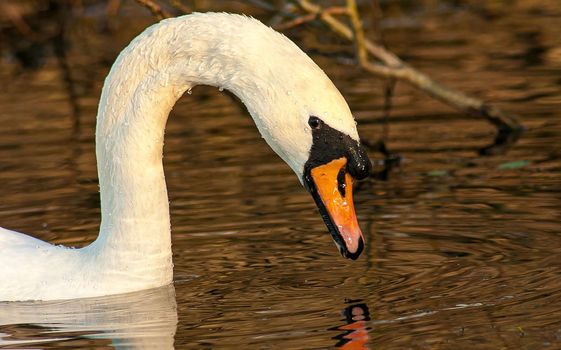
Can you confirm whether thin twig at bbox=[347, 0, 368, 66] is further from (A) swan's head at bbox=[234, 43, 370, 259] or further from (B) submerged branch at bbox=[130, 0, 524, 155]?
(A) swan's head at bbox=[234, 43, 370, 259]

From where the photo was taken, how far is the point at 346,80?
13.7 metres

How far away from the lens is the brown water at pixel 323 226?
6.43 metres

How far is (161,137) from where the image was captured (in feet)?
23.4

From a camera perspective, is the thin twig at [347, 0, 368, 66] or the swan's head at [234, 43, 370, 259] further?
the thin twig at [347, 0, 368, 66]

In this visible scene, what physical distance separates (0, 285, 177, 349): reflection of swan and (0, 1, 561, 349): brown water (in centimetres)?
1

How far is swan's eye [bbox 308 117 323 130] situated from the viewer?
631cm

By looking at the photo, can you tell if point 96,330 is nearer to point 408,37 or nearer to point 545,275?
point 545,275

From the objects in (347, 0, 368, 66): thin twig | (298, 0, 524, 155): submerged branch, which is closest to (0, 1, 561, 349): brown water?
(298, 0, 524, 155): submerged branch

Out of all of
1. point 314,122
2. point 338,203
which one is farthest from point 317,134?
point 338,203

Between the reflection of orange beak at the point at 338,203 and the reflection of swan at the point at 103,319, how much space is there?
85 cm

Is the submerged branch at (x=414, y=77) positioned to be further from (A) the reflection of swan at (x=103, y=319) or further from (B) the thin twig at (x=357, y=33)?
(A) the reflection of swan at (x=103, y=319)

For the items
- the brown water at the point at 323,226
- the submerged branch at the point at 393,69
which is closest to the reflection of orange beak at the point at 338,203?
the brown water at the point at 323,226

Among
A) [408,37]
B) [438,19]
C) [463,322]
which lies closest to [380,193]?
[463,322]

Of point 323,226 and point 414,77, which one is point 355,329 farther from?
point 414,77
